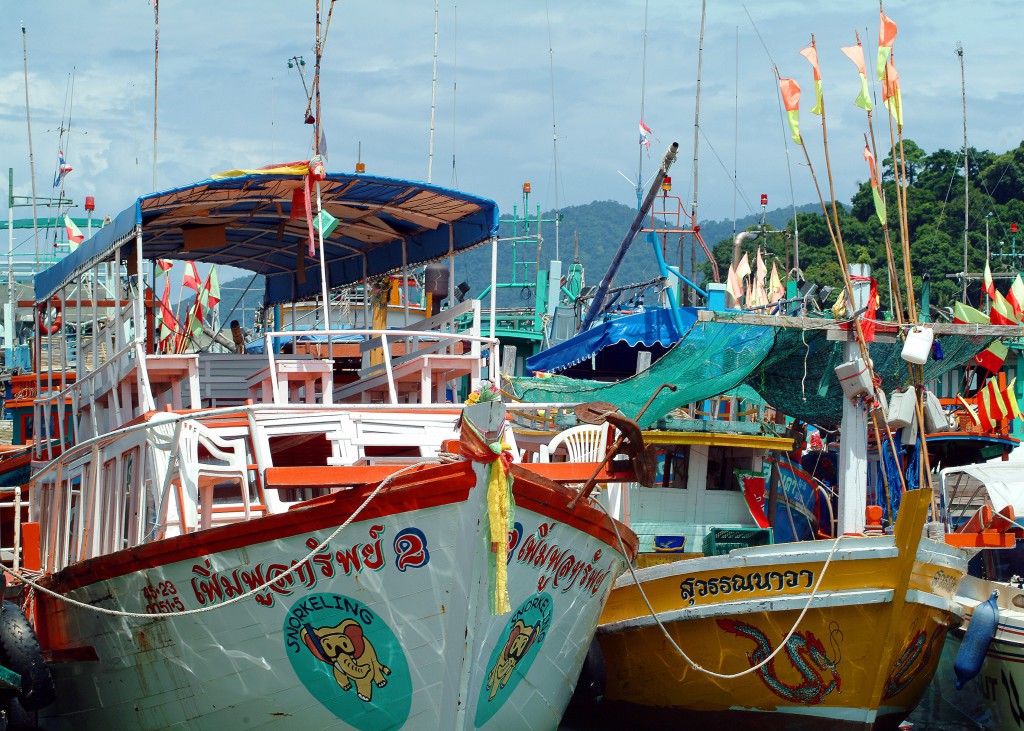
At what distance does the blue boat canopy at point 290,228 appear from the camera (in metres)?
11.3

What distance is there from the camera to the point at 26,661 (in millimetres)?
10656

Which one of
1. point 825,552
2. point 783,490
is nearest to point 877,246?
point 783,490

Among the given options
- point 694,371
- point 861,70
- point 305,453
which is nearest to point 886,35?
point 861,70

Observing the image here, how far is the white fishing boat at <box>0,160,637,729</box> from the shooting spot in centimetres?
855

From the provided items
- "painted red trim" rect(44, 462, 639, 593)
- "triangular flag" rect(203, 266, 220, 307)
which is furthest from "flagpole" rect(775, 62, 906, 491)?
"triangular flag" rect(203, 266, 220, 307)

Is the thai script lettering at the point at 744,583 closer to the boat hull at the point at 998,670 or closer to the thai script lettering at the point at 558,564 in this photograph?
the thai script lettering at the point at 558,564

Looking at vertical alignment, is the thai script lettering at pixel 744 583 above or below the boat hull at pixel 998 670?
above

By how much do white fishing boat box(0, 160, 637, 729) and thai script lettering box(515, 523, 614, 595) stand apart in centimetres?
2

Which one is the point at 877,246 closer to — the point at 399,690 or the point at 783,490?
the point at 783,490

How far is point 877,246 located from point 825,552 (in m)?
37.7

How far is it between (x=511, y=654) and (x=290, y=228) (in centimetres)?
606

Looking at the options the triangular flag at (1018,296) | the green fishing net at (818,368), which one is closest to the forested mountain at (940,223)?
the triangular flag at (1018,296)

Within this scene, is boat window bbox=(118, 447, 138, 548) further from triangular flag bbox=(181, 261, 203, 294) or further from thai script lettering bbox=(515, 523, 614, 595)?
triangular flag bbox=(181, 261, 203, 294)

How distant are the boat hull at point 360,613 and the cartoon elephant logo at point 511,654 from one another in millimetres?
17
